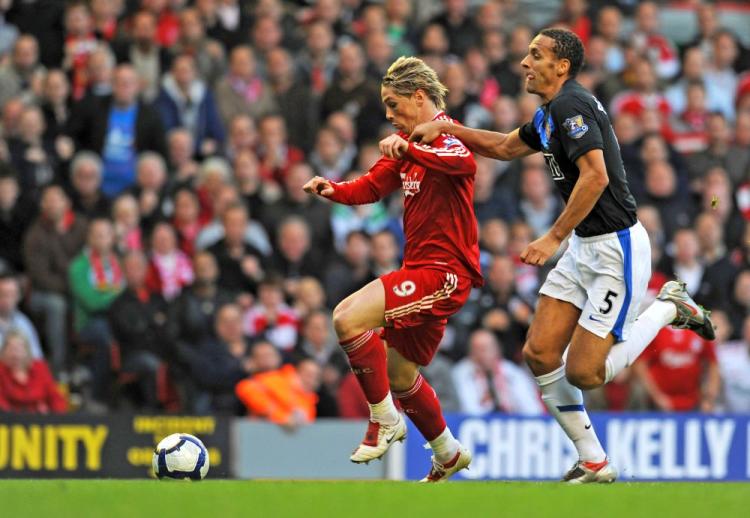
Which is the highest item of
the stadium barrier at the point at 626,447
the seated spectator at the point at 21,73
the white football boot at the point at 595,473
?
the seated spectator at the point at 21,73

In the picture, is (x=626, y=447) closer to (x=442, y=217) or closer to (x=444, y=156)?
(x=442, y=217)

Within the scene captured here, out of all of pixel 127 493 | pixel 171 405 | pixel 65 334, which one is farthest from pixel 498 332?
pixel 127 493

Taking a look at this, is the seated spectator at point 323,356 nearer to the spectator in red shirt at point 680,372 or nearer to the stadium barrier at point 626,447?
the stadium barrier at point 626,447

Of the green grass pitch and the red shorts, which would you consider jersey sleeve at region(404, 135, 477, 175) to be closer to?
the red shorts

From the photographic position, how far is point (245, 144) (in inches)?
603

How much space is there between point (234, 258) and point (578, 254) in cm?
603

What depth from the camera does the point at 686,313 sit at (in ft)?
30.7

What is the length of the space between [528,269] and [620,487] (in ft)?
23.5

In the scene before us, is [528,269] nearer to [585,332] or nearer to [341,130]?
[341,130]

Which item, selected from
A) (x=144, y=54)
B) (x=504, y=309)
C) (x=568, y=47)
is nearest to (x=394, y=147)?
(x=568, y=47)

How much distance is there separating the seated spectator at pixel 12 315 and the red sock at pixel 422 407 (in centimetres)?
504

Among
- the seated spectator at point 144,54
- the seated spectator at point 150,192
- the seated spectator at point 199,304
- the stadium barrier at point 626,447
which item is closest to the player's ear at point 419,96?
the stadium barrier at point 626,447

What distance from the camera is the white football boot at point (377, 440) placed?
28.9 ft

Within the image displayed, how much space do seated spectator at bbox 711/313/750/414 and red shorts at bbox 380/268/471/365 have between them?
243 inches
